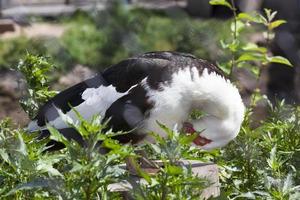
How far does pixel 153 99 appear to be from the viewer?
1.53 m

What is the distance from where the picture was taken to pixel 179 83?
1544mm

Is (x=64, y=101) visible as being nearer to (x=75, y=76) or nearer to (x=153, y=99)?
(x=153, y=99)

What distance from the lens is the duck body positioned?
A: 154 centimetres

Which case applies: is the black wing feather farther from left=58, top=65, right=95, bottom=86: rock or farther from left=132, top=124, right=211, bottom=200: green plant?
left=58, top=65, right=95, bottom=86: rock

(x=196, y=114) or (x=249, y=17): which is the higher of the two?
(x=249, y=17)

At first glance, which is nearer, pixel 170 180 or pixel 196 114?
pixel 170 180

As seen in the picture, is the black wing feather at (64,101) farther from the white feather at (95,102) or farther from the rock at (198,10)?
the rock at (198,10)

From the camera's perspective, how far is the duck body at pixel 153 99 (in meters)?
1.54

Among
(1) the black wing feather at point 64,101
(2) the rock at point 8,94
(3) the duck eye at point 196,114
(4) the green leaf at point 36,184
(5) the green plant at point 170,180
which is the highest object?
(5) the green plant at point 170,180

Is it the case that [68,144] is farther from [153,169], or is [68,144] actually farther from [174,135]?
[153,169]

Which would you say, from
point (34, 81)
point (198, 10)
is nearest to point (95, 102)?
point (34, 81)

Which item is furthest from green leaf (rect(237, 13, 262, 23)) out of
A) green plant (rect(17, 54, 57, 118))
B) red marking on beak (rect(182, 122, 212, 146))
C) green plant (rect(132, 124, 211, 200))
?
green plant (rect(132, 124, 211, 200))

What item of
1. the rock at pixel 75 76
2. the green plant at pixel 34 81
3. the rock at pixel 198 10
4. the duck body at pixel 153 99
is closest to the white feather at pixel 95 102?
the duck body at pixel 153 99

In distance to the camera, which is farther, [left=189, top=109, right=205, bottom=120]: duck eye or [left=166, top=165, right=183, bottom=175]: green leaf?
[left=189, top=109, right=205, bottom=120]: duck eye
